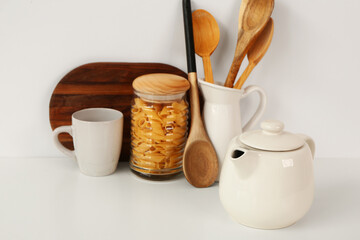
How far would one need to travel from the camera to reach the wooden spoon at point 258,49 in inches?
37.5

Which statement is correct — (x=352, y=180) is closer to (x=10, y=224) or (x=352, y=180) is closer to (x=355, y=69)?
(x=355, y=69)

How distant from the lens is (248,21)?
952mm

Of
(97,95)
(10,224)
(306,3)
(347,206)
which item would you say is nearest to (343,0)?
(306,3)

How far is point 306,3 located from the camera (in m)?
1.00

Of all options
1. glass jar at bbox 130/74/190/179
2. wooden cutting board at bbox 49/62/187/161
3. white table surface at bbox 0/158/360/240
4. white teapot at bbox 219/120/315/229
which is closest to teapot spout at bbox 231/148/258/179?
white teapot at bbox 219/120/315/229

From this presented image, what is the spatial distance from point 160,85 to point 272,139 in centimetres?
26

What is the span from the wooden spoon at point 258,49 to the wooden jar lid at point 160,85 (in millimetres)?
136

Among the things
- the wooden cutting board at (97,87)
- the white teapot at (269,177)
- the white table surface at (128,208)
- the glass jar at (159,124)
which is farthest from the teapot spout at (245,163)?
the wooden cutting board at (97,87)

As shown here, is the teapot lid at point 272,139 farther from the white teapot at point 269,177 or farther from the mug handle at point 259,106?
the mug handle at point 259,106

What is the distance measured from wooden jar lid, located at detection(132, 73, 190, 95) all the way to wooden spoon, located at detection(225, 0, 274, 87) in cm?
13

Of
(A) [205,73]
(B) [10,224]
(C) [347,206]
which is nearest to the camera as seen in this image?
(B) [10,224]

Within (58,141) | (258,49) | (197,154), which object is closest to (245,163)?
(197,154)

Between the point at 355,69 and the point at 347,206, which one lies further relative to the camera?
the point at 355,69

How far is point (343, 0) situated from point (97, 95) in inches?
23.4
